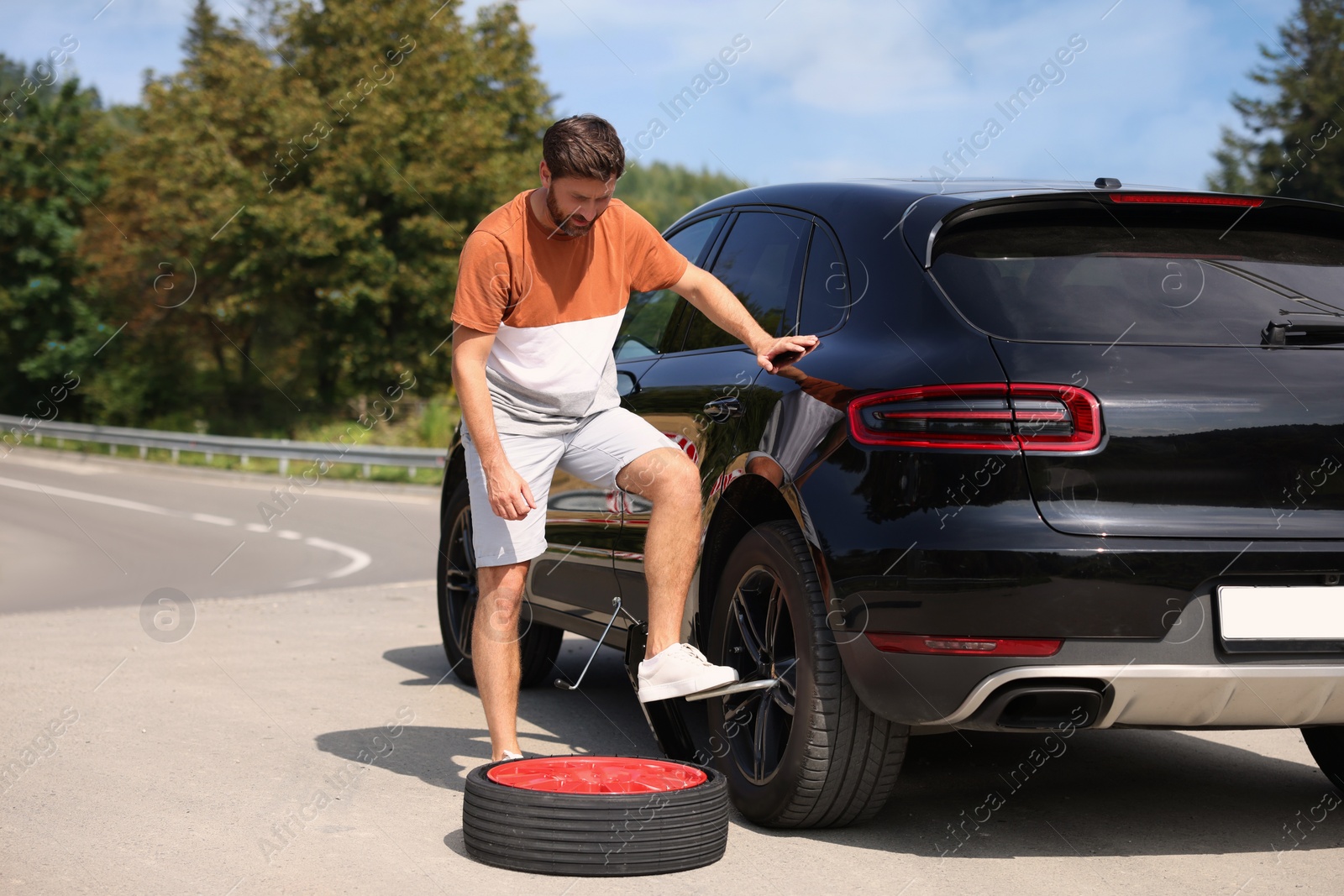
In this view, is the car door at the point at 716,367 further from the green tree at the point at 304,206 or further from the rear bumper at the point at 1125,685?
the green tree at the point at 304,206

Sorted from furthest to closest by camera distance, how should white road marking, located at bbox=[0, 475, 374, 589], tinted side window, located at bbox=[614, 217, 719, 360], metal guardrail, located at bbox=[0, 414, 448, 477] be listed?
1. metal guardrail, located at bbox=[0, 414, 448, 477]
2. white road marking, located at bbox=[0, 475, 374, 589]
3. tinted side window, located at bbox=[614, 217, 719, 360]

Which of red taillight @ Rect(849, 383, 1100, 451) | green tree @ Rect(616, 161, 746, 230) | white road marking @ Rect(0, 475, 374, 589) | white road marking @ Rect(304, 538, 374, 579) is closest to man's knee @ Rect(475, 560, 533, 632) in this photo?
red taillight @ Rect(849, 383, 1100, 451)

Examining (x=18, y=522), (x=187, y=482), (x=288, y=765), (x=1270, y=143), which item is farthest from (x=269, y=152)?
(x=288, y=765)

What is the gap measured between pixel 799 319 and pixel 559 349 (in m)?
0.74

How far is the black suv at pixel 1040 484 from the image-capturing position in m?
3.55

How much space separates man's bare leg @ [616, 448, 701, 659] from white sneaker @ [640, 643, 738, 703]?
7 centimetres

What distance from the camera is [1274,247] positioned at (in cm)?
406

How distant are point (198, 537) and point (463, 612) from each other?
10.7 m

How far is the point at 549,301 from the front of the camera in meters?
4.43

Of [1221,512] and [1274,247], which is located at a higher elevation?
[1274,247]

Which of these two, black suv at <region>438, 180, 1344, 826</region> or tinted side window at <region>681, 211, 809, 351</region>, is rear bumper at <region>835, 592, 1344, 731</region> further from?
tinted side window at <region>681, 211, 809, 351</region>

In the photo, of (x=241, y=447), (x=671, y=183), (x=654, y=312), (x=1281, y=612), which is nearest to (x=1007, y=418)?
(x=1281, y=612)

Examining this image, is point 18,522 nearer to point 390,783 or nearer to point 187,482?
point 187,482

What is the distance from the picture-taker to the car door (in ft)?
15.0
